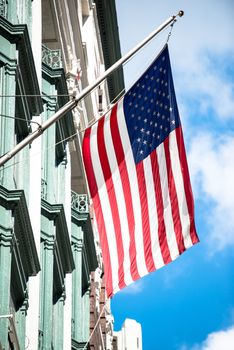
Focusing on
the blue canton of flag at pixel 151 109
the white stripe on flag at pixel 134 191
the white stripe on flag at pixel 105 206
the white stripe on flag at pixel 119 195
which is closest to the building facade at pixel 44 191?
the white stripe on flag at pixel 105 206

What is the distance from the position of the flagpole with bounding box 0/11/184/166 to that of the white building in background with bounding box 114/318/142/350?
144 ft

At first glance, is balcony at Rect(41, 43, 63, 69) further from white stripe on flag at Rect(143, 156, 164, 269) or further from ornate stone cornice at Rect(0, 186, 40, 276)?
white stripe on flag at Rect(143, 156, 164, 269)

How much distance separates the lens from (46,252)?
120 ft

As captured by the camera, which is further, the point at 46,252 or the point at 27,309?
the point at 46,252

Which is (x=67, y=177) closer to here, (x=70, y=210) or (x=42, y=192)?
(x=70, y=210)

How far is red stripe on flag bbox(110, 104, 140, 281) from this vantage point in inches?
1061

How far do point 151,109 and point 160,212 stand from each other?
2.22 m

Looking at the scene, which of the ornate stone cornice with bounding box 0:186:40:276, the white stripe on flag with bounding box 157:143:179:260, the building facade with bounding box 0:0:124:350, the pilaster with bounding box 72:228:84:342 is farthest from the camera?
the pilaster with bounding box 72:228:84:342

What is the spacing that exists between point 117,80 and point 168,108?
35.1 meters

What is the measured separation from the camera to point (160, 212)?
89.7 ft

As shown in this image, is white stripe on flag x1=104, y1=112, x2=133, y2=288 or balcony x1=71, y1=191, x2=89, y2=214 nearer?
white stripe on flag x1=104, y1=112, x2=133, y2=288

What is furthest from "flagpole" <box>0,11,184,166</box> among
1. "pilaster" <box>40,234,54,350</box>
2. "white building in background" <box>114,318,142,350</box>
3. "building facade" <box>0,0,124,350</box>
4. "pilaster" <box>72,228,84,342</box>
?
"white building in background" <box>114,318,142,350</box>

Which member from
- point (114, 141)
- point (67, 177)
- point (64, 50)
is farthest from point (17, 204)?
point (64, 50)

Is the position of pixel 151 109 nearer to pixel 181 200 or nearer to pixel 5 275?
pixel 181 200
